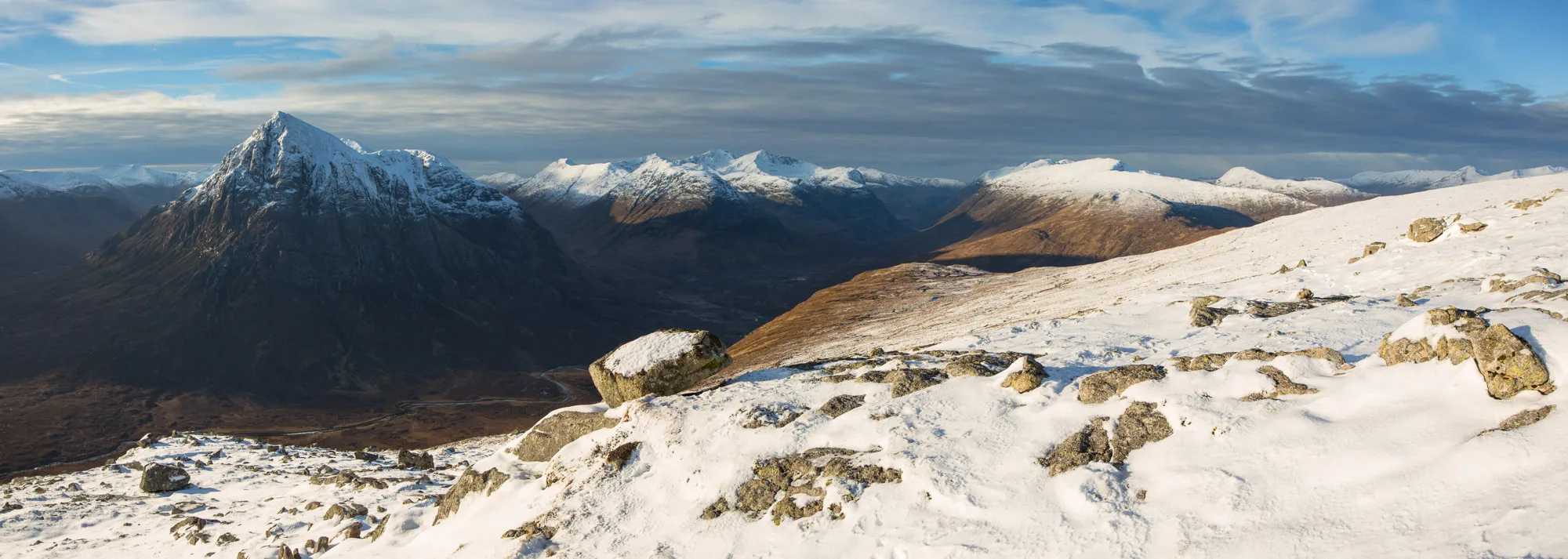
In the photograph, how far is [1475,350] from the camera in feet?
50.0

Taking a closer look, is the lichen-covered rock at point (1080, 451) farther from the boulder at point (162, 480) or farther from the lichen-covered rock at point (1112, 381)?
the boulder at point (162, 480)

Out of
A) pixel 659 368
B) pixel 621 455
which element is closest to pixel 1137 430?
pixel 621 455

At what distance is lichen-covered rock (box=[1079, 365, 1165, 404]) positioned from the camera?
1972 cm

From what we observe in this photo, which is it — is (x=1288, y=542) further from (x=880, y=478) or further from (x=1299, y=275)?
A: (x=1299, y=275)

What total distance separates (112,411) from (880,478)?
20854 cm

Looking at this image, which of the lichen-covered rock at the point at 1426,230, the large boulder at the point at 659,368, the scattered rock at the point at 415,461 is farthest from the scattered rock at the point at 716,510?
the lichen-covered rock at the point at 1426,230

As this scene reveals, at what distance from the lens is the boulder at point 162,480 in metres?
38.6

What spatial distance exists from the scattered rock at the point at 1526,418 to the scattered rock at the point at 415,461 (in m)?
38.9

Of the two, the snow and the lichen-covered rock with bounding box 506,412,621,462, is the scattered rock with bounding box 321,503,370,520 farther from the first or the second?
the snow

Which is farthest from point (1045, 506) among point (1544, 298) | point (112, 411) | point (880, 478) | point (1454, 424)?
point (112, 411)

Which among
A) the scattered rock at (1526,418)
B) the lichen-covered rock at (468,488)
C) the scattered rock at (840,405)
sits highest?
the scattered rock at (1526,418)

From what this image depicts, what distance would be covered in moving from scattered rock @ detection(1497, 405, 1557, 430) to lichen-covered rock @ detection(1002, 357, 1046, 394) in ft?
30.6

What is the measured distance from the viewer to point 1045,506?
16344 millimetres

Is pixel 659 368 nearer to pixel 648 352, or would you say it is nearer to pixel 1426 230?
pixel 648 352
